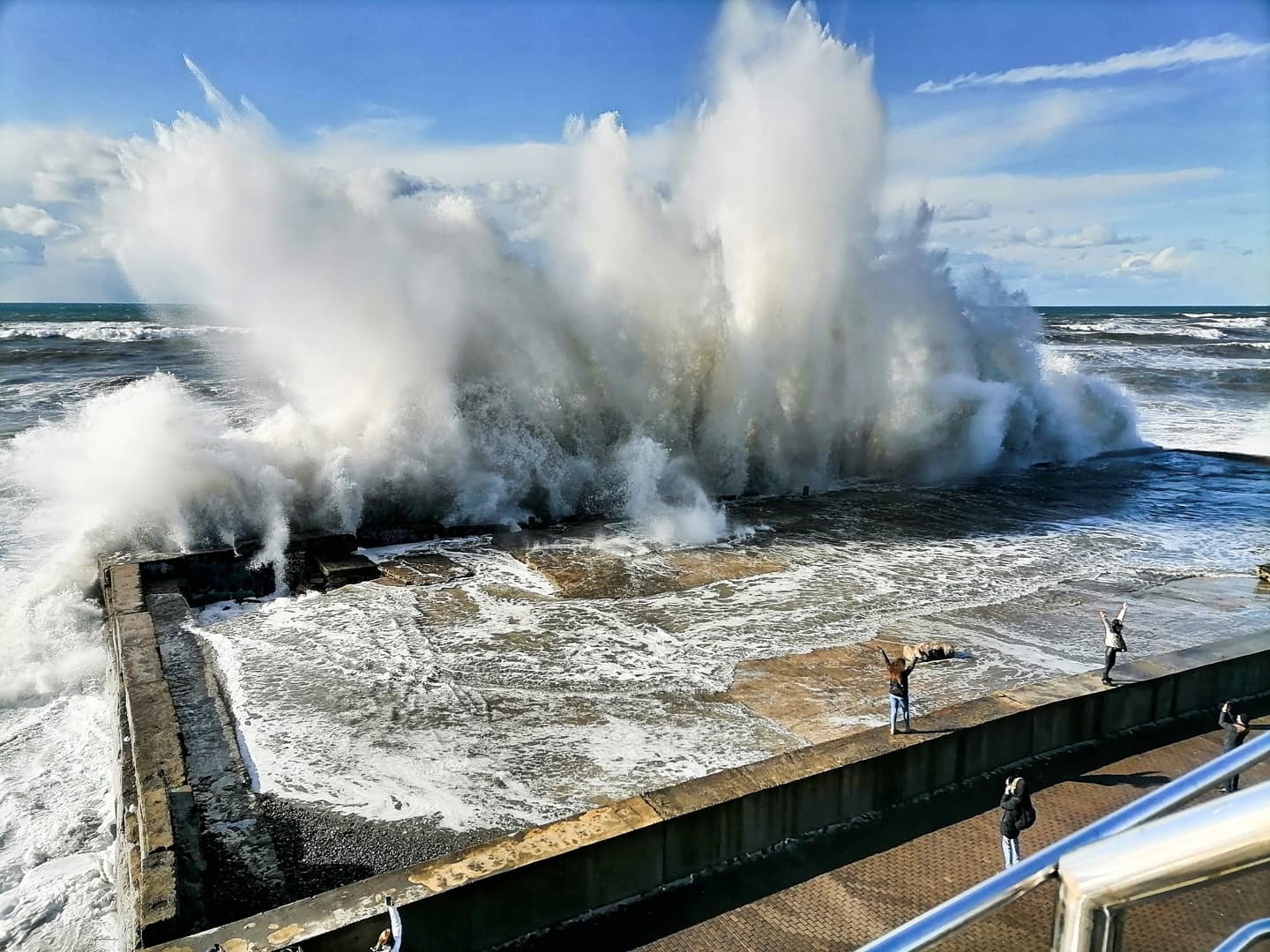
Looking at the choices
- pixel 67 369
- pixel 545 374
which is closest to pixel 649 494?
pixel 545 374

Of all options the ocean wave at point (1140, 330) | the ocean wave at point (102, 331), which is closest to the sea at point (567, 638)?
the ocean wave at point (102, 331)

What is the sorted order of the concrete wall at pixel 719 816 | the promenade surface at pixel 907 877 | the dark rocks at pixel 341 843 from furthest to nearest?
the dark rocks at pixel 341 843 → the promenade surface at pixel 907 877 → the concrete wall at pixel 719 816

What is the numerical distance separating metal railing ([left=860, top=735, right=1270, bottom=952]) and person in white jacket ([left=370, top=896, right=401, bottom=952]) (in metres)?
3.02

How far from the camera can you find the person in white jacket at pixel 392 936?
3.57 meters

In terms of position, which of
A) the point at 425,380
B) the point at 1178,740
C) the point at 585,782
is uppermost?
the point at 425,380

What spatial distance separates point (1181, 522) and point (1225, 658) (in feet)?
29.9

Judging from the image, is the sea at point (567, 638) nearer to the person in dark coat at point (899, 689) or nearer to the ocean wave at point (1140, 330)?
the person in dark coat at point (899, 689)

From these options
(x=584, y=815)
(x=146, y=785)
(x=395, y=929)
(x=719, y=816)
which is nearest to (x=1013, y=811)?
(x=719, y=816)

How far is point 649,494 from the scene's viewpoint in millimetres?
15250

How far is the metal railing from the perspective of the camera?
1109 millimetres

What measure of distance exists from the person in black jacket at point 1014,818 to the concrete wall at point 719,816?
81cm

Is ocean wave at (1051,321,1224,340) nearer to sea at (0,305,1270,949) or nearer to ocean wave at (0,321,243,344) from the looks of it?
sea at (0,305,1270,949)

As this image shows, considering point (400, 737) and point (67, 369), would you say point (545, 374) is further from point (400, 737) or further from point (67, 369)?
point (67, 369)

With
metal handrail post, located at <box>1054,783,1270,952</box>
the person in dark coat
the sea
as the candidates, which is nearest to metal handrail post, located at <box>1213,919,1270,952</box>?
metal handrail post, located at <box>1054,783,1270,952</box>
